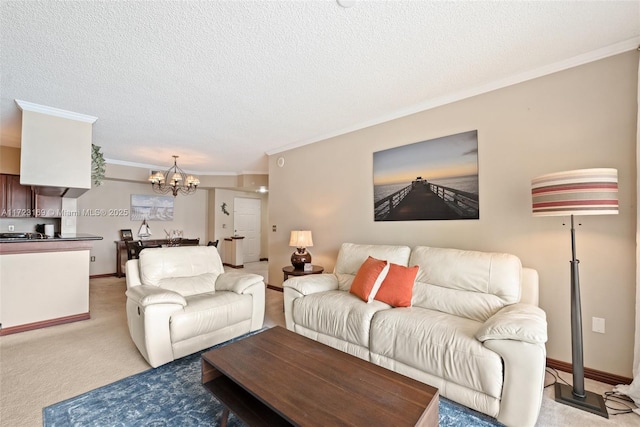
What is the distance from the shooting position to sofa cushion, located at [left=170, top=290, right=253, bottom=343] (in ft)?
7.79

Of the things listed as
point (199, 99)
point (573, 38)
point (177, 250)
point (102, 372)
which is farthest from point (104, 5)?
point (573, 38)

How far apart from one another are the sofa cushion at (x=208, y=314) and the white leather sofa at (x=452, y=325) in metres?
0.48

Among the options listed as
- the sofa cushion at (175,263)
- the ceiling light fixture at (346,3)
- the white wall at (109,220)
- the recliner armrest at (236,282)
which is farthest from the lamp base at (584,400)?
the white wall at (109,220)

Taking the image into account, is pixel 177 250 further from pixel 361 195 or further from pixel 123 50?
pixel 361 195

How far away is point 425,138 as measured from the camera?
3.17 meters

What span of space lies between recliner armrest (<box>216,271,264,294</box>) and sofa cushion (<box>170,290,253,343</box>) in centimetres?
7

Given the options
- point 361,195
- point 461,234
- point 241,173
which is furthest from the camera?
point 241,173

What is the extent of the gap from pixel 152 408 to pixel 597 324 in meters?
3.36

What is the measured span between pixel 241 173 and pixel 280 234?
3043 millimetres

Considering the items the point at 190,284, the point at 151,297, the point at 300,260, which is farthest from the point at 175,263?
the point at 300,260

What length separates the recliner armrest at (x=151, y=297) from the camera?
7.48 ft

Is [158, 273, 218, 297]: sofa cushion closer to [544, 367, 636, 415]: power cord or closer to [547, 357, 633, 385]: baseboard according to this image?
[544, 367, 636, 415]: power cord

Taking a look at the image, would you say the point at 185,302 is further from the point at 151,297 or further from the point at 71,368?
the point at 71,368

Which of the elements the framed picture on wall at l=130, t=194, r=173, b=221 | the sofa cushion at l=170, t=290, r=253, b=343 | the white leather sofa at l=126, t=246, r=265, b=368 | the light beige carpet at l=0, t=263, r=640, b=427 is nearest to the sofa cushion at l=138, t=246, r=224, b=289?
the white leather sofa at l=126, t=246, r=265, b=368
